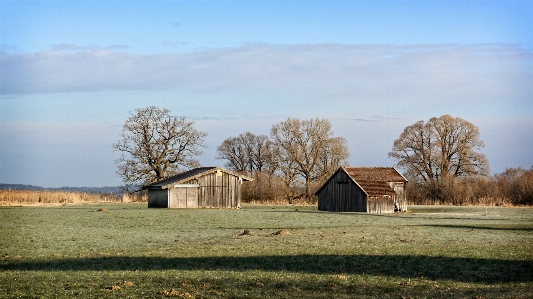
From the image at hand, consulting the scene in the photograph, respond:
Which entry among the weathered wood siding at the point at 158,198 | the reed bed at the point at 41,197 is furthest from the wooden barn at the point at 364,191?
the reed bed at the point at 41,197

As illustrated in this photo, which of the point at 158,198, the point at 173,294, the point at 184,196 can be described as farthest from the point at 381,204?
the point at 173,294

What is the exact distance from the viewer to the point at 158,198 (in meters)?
67.0

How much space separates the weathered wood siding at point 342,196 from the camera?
6494cm

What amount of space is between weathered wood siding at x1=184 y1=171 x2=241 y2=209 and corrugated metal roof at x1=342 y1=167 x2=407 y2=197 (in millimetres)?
11611

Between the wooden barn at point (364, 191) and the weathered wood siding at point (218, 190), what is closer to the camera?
the wooden barn at point (364, 191)

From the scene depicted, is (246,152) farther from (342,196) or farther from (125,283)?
(125,283)

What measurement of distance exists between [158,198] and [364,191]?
819 inches

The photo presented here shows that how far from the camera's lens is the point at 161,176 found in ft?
304

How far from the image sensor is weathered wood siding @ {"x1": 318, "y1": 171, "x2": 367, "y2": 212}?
64938mm

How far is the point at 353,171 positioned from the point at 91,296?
5426 cm

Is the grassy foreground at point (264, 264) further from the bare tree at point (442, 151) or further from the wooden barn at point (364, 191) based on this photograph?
the bare tree at point (442, 151)

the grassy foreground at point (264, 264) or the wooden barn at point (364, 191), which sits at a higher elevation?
the wooden barn at point (364, 191)

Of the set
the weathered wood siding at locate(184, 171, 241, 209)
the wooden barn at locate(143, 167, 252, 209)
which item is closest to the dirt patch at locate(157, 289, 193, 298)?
the wooden barn at locate(143, 167, 252, 209)

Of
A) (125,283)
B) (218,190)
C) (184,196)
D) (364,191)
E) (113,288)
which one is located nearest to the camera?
(113,288)
